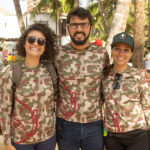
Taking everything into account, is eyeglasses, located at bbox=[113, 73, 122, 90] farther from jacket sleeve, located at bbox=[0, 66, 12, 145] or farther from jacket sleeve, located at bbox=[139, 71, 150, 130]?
jacket sleeve, located at bbox=[0, 66, 12, 145]

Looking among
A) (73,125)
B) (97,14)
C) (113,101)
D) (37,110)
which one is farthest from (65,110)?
(97,14)

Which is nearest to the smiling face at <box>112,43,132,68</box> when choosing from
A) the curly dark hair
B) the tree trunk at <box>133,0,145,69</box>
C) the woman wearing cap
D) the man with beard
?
the woman wearing cap

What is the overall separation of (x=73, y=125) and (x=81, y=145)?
364 mm

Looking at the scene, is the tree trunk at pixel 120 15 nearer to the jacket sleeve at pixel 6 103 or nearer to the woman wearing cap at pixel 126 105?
the woman wearing cap at pixel 126 105

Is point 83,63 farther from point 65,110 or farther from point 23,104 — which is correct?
point 23,104

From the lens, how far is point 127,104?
7.39 ft

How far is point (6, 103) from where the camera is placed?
210 centimetres

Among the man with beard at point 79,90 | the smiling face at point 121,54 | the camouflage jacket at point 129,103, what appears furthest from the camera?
the man with beard at point 79,90

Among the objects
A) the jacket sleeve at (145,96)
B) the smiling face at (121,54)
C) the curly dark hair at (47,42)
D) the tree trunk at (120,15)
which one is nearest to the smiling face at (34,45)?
the curly dark hair at (47,42)

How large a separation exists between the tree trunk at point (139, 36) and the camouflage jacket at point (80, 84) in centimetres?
333

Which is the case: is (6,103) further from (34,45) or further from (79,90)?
(79,90)

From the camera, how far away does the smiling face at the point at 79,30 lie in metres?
2.54

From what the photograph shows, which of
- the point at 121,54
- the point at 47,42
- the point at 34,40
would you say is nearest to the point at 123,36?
the point at 121,54

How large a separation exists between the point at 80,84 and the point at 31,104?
700 millimetres
